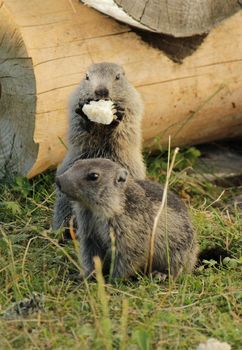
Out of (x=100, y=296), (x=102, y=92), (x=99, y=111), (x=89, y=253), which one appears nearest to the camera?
(x=100, y=296)

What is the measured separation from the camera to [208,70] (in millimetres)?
7566

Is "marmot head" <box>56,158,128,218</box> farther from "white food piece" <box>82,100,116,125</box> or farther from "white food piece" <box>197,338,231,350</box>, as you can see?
"white food piece" <box>197,338,231,350</box>

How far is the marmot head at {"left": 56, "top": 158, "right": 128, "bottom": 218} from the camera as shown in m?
Answer: 5.45

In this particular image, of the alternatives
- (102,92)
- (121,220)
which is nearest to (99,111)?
(102,92)

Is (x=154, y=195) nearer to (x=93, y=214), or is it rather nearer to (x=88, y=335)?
(x=93, y=214)

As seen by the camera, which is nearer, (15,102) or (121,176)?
(121,176)

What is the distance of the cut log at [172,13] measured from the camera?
264 inches

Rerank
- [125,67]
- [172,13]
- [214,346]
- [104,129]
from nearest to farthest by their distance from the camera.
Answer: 1. [214,346]
2. [104,129]
3. [172,13]
4. [125,67]

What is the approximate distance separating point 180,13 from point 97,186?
202 cm

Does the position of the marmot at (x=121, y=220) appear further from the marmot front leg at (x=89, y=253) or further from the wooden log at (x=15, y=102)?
the wooden log at (x=15, y=102)

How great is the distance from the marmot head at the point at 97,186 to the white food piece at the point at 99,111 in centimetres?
75

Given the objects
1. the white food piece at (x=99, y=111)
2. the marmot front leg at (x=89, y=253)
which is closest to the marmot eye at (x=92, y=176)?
the marmot front leg at (x=89, y=253)

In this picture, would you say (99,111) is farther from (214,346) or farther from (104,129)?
(214,346)

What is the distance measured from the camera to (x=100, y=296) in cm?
460
